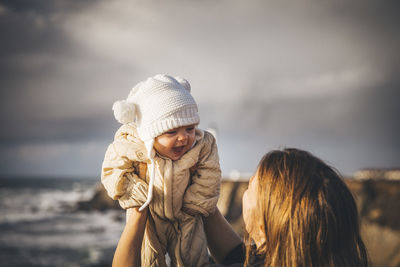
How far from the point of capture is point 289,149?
1548 millimetres

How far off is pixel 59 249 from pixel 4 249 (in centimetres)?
237

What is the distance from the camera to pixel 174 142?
1.80 m

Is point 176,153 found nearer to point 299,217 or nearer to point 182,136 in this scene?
point 182,136

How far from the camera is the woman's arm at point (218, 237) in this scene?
2055mm

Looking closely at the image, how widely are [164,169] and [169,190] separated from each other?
141 millimetres

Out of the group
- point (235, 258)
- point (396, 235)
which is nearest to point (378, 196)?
point (396, 235)

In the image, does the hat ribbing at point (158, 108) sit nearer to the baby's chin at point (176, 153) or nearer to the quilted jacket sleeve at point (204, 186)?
the baby's chin at point (176, 153)

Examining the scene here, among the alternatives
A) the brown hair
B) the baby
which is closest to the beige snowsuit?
the baby

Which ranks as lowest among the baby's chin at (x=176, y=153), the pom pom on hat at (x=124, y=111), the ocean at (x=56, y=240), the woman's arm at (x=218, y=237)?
the ocean at (x=56, y=240)

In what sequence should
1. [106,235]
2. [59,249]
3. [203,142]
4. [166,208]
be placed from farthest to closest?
1. [106,235]
2. [59,249]
3. [203,142]
4. [166,208]

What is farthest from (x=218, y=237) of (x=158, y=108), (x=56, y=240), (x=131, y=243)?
(x=56, y=240)

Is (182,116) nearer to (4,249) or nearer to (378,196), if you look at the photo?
(378,196)

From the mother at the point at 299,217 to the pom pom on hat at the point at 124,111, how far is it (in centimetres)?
77

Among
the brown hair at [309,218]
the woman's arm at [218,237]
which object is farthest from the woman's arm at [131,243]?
the brown hair at [309,218]
